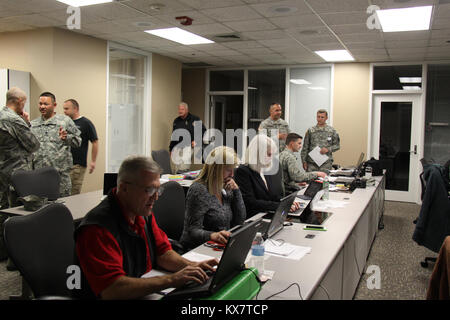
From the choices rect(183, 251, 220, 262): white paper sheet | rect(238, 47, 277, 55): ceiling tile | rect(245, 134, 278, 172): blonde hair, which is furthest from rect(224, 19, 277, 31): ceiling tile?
rect(183, 251, 220, 262): white paper sheet

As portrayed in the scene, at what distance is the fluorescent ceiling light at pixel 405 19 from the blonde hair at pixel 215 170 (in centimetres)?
294

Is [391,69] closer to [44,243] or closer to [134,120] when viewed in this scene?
[134,120]

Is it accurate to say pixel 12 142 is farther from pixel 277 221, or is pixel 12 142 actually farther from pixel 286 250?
pixel 286 250

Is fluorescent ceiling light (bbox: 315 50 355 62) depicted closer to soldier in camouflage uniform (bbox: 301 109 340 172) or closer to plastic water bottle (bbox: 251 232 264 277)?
soldier in camouflage uniform (bbox: 301 109 340 172)

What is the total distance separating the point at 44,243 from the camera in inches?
74.6

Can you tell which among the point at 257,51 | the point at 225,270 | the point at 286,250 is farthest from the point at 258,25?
the point at 225,270

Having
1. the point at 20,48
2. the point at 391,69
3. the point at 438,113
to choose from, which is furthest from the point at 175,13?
the point at 438,113

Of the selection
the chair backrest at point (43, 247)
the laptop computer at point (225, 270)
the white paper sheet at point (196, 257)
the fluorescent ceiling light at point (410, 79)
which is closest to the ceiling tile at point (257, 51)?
the fluorescent ceiling light at point (410, 79)

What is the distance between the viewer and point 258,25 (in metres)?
5.16

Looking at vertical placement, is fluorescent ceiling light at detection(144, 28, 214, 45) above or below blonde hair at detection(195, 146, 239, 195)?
above

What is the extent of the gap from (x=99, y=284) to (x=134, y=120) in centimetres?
617

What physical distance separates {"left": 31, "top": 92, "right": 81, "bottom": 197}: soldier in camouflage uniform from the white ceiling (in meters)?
1.18

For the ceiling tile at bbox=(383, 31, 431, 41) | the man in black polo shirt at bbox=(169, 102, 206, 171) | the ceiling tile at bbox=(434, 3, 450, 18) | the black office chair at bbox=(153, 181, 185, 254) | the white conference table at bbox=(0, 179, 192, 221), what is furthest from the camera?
the man in black polo shirt at bbox=(169, 102, 206, 171)

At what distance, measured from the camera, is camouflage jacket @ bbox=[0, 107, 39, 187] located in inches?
151
